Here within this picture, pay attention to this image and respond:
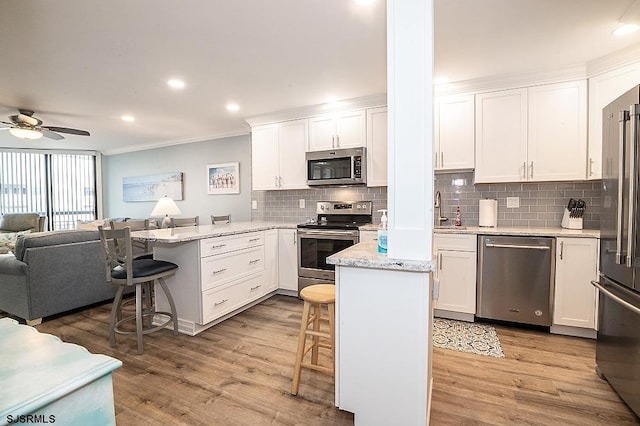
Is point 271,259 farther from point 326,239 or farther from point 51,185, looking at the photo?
point 51,185

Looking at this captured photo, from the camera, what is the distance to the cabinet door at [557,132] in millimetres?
2721

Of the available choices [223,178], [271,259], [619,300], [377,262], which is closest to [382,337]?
[377,262]

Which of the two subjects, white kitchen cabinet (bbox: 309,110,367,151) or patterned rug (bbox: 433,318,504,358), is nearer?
patterned rug (bbox: 433,318,504,358)

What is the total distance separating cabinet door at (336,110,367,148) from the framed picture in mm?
2200

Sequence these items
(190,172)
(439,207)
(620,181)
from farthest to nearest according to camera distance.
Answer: (190,172)
(439,207)
(620,181)

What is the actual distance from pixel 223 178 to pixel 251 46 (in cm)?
325

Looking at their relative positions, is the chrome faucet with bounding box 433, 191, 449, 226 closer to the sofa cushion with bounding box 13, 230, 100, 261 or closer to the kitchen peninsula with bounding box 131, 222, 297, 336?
the kitchen peninsula with bounding box 131, 222, 297, 336

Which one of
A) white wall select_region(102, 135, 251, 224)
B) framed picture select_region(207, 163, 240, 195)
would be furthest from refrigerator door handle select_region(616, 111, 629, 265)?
framed picture select_region(207, 163, 240, 195)

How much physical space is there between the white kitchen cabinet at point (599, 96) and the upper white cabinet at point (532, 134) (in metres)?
0.05

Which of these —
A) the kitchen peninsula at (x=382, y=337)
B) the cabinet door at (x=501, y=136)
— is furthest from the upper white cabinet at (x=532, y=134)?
the kitchen peninsula at (x=382, y=337)

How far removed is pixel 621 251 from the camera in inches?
67.2

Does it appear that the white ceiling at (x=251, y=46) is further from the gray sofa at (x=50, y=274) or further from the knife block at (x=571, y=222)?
the gray sofa at (x=50, y=274)

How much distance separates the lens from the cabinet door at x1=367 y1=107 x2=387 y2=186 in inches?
137

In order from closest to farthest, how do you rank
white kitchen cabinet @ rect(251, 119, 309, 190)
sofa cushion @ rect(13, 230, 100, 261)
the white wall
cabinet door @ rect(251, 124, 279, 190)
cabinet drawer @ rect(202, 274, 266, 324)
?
1. cabinet drawer @ rect(202, 274, 266, 324)
2. sofa cushion @ rect(13, 230, 100, 261)
3. white kitchen cabinet @ rect(251, 119, 309, 190)
4. cabinet door @ rect(251, 124, 279, 190)
5. the white wall
